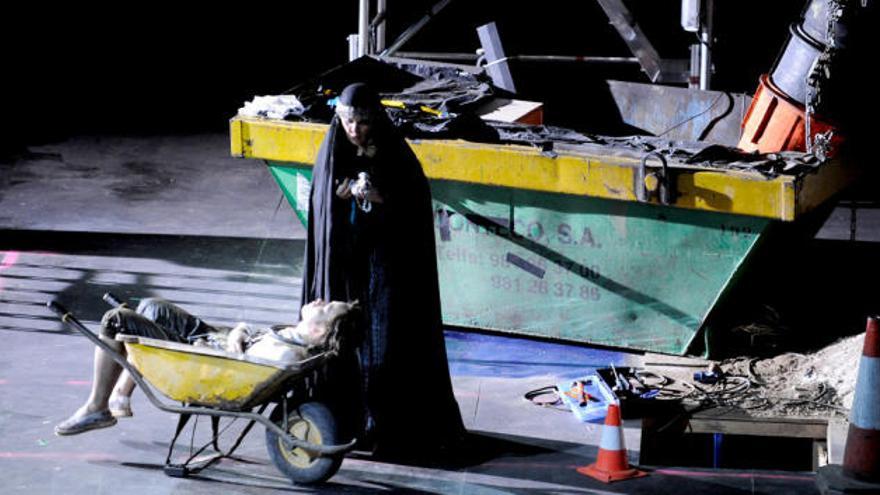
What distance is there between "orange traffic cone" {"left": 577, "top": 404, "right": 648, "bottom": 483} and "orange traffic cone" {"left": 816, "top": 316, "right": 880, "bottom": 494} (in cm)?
89

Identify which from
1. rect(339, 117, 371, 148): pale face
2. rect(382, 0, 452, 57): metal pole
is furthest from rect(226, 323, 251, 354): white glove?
rect(382, 0, 452, 57): metal pole

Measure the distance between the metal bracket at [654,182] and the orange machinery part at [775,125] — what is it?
0.71 m

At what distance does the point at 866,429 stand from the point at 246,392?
270cm

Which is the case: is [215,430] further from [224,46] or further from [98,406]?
[224,46]

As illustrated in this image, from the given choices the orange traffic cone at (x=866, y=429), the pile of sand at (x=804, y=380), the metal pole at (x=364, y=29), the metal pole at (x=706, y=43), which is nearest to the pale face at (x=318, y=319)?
the orange traffic cone at (x=866, y=429)

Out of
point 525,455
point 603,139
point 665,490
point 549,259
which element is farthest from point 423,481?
point 603,139

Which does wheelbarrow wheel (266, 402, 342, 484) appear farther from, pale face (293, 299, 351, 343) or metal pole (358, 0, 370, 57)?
metal pole (358, 0, 370, 57)

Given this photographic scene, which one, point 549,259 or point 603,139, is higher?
point 603,139

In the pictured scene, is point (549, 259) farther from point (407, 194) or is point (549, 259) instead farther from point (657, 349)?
point (407, 194)

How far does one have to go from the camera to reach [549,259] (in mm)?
8367

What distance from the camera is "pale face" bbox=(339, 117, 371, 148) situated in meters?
6.62

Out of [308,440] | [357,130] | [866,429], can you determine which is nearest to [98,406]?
[308,440]

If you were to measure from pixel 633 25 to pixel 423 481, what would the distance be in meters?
4.72

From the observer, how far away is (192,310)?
9031 millimetres
